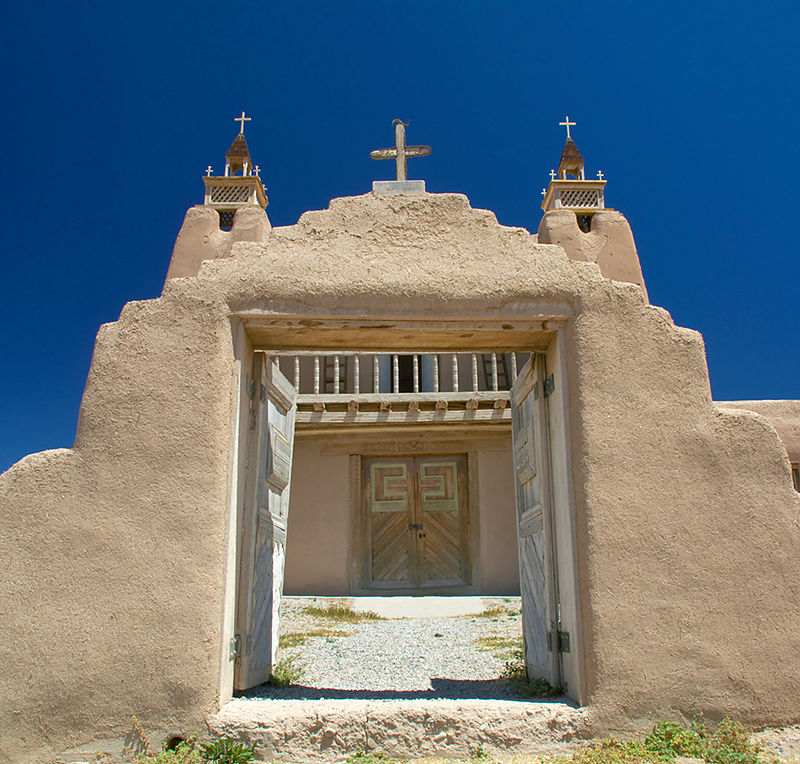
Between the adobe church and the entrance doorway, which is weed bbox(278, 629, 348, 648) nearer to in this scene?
the entrance doorway

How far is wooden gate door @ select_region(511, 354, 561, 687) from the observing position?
182 inches

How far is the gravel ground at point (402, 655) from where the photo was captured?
518cm

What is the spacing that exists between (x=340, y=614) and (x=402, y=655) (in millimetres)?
3008

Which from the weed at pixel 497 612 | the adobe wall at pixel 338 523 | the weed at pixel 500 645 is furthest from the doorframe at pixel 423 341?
the adobe wall at pixel 338 523

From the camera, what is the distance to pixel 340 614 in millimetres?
9836

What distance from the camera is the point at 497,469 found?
12062 millimetres

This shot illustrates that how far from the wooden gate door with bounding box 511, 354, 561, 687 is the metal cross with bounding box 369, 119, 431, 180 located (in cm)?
193

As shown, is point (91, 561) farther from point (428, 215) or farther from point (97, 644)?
point (428, 215)

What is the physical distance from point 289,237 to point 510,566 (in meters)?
8.62

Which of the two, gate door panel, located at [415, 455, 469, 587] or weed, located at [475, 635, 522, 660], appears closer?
weed, located at [475, 635, 522, 660]

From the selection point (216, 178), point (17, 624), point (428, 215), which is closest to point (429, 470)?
point (216, 178)

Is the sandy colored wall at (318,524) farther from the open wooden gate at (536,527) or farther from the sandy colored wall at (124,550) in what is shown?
the sandy colored wall at (124,550)

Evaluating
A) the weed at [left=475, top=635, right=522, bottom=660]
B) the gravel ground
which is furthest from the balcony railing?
the weed at [left=475, top=635, right=522, bottom=660]

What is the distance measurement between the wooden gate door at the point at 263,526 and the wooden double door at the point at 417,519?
6.48 m
